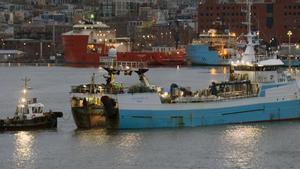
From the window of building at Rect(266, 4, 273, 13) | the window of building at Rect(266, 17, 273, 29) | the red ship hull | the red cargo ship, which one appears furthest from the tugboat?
the window of building at Rect(266, 4, 273, 13)

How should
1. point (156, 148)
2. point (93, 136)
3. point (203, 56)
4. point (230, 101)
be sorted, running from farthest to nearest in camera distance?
point (203, 56) → point (230, 101) → point (93, 136) → point (156, 148)

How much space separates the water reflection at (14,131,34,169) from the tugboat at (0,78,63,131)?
0.47 metres

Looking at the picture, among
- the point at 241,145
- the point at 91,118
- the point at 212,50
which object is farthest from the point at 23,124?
the point at 212,50

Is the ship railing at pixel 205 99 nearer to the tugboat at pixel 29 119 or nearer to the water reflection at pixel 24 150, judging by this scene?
the tugboat at pixel 29 119

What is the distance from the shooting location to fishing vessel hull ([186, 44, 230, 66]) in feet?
344

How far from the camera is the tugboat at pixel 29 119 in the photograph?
41062mm

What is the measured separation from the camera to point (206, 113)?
41938 millimetres

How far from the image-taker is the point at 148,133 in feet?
132

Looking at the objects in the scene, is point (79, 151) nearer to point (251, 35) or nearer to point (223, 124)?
point (223, 124)

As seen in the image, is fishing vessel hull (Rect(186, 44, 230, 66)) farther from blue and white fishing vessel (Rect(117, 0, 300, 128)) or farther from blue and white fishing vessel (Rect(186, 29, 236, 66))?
blue and white fishing vessel (Rect(117, 0, 300, 128))

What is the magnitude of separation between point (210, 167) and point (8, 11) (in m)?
149

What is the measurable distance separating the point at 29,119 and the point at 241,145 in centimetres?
769

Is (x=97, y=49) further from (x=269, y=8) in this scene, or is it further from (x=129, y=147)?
(x=129, y=147)

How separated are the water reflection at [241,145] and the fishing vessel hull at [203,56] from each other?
62294mm
